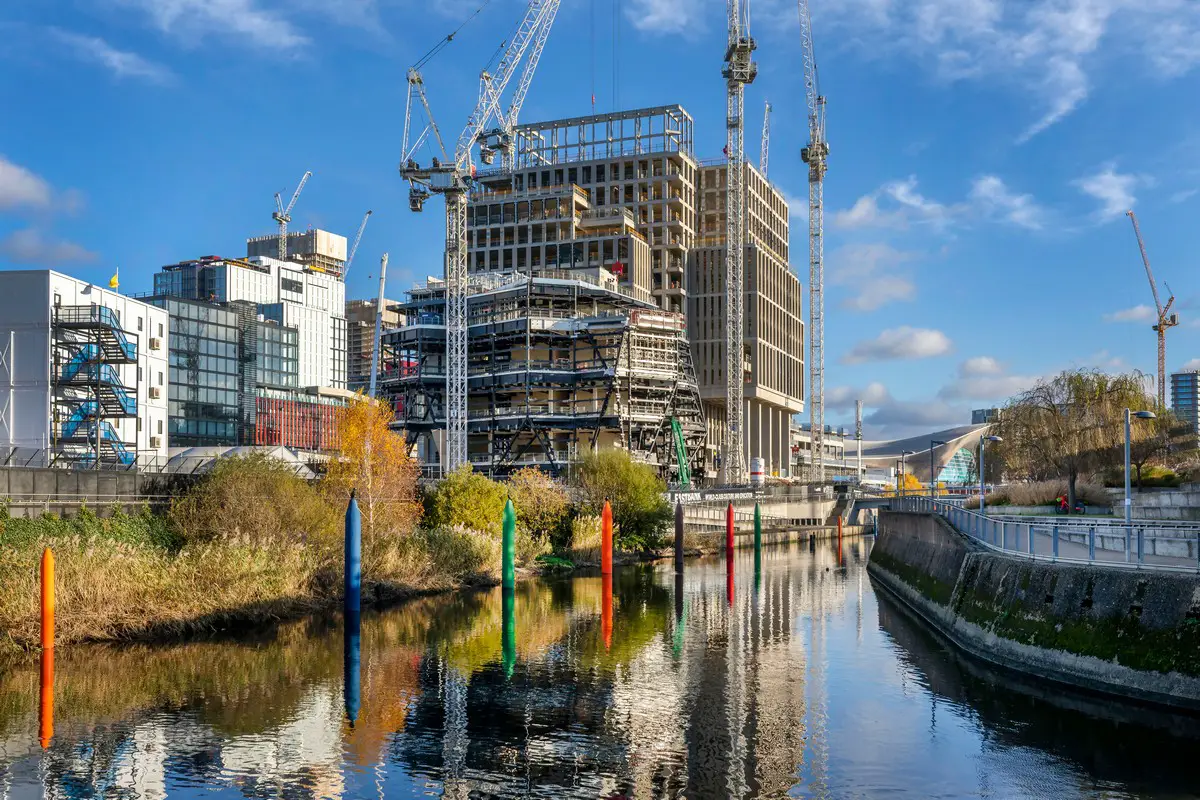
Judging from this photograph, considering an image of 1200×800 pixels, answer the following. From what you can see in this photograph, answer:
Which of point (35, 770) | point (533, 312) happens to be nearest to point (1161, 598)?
point (35, 770)

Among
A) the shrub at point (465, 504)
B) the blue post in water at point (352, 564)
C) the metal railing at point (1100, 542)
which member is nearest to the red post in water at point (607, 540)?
the shrub at point (465, 504)

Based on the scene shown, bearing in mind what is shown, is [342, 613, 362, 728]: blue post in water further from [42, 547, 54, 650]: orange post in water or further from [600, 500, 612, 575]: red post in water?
A: [600, 500, 612, 575]: red post in water

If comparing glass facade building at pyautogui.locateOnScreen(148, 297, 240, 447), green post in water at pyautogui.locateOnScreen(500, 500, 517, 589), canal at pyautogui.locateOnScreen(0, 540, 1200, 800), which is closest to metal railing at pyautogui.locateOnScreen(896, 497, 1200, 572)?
canal at pyautogui.locateOnScreen(0, 540, 1200, 800)

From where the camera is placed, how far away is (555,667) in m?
39.8

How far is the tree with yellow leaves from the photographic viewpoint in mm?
62250

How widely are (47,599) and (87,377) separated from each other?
5403 centimetres

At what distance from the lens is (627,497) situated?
3671 inches

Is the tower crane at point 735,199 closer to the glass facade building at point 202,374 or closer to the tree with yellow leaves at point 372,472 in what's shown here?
the glass facade building at point 202,374

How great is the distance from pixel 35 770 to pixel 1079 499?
6942cm

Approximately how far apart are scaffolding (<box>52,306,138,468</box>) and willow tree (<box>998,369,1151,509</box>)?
230 ft

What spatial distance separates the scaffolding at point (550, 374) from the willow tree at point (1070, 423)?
61.8m

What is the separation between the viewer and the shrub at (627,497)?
92562 millimetres

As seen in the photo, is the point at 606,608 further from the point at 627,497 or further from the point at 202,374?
the point at 202,374

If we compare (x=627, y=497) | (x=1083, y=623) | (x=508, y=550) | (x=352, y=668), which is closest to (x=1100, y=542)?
(x=1083, y=623)
